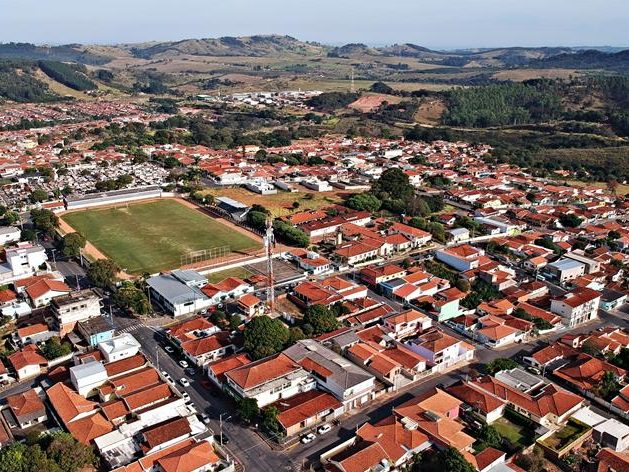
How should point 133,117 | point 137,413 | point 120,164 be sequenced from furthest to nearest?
point 133,117, point 120,164, point 137,413

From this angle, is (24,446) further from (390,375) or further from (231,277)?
(231,277)

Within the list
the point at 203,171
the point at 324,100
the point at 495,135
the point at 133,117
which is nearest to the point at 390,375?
the point at 203,171

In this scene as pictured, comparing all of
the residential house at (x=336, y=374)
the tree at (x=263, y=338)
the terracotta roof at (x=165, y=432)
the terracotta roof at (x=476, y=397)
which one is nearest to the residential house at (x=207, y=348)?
the tree at (x=263, y=338)

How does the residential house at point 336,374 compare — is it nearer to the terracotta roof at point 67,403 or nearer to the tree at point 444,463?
the tree at point 444,463

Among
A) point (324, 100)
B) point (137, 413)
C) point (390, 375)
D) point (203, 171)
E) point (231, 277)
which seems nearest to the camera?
point (137, 413)

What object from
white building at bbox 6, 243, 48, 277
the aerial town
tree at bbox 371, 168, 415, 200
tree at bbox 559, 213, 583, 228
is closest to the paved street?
the aerial town

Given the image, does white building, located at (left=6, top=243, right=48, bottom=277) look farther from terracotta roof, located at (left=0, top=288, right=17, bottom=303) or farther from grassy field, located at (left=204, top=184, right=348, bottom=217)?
grassy field, located at (left=204, top=184, right=348, bottom=217)

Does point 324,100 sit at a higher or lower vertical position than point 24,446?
higher

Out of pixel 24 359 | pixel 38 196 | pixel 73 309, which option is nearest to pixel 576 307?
pixel 73 309
